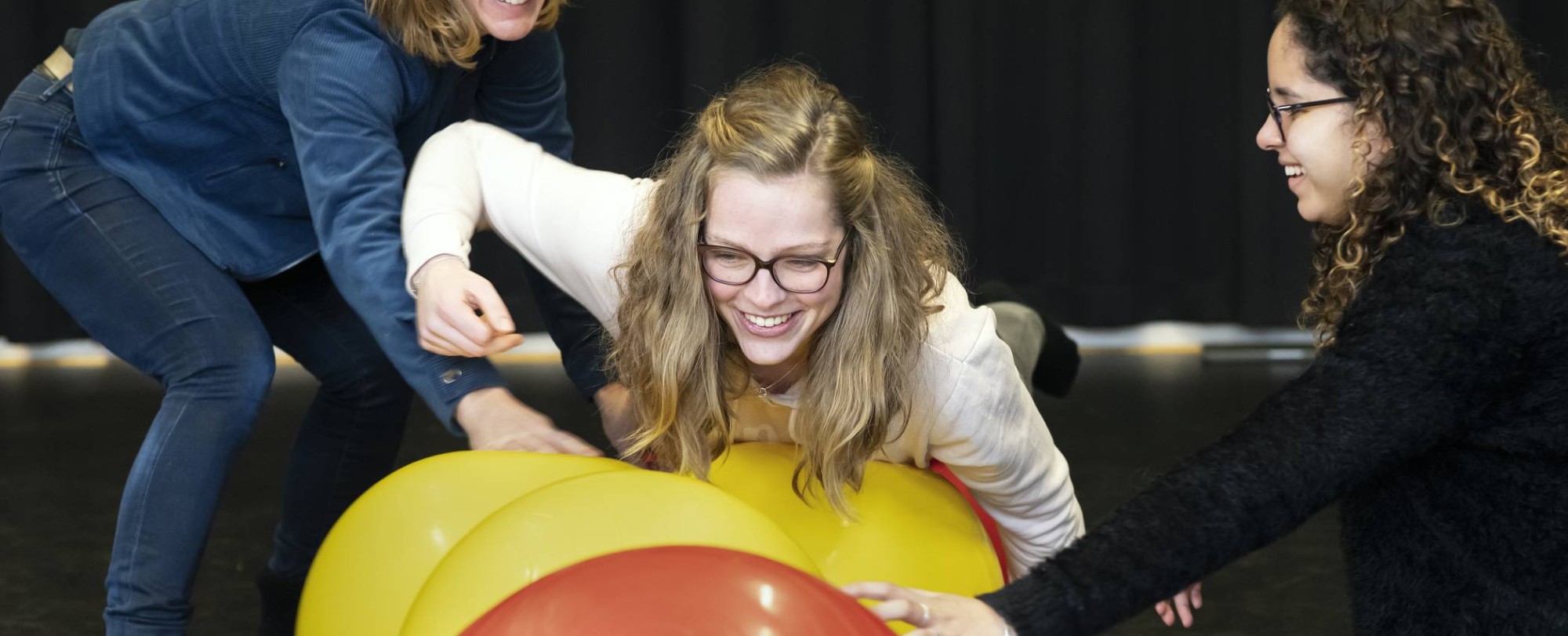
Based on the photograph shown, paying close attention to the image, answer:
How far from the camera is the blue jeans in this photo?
158cm

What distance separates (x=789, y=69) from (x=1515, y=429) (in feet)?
2.41

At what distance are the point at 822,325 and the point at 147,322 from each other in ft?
2.48

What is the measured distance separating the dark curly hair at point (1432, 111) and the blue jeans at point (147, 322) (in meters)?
1.13

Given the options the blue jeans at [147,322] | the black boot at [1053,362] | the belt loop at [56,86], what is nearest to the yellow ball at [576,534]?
the blue jeans at [147,322]

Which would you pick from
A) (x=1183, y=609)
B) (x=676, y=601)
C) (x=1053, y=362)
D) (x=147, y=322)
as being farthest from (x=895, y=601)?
(x=1053, y=362)

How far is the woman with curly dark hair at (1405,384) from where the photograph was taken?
109 cm

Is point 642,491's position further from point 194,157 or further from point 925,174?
point 925,174

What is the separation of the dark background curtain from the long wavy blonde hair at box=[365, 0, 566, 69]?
8.73ft

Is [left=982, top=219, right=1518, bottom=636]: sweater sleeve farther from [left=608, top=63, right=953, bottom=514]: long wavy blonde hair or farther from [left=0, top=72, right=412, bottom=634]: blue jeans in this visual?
[left=0, top=72, right=412, bottom=634]: blue jeans

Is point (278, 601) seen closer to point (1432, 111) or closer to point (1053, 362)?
point (1053, 362)

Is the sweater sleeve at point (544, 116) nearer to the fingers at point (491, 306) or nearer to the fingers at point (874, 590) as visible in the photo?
the fingers at point (491, 306)

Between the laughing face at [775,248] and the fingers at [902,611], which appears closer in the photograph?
the fingers at [902,611]

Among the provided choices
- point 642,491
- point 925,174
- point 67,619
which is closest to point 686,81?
point 925,174

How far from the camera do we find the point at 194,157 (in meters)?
1.73
